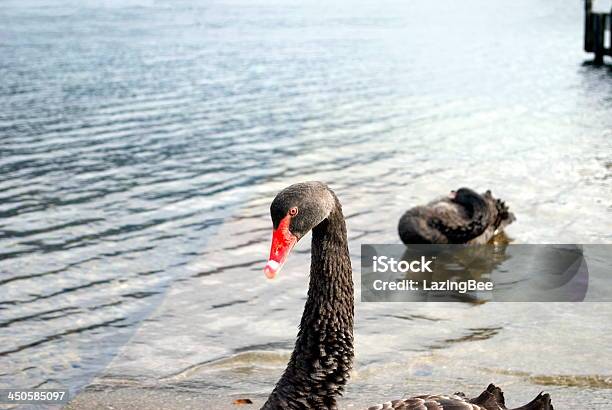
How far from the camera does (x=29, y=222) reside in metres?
11.1

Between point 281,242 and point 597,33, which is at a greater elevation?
point 597,33

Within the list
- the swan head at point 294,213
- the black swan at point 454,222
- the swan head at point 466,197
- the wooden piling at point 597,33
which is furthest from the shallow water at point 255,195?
the swan head at point 294,213

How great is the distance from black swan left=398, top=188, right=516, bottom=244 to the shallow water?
0.50 metres

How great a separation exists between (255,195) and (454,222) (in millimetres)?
3555

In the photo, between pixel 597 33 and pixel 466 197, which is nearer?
pixel 466 197

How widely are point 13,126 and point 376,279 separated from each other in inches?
451

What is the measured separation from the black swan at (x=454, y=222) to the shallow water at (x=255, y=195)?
0.50 meters

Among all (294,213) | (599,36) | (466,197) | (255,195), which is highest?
(599,36)

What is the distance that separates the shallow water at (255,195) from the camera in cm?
693

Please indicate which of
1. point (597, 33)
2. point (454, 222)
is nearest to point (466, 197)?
point (454, 222)

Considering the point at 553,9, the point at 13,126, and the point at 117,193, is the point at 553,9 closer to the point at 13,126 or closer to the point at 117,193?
the point at 13,126

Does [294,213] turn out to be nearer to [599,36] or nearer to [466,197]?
[466,197]

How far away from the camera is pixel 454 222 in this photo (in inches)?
380

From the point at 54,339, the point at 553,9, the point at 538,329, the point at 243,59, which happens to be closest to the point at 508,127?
the point at 538,329
